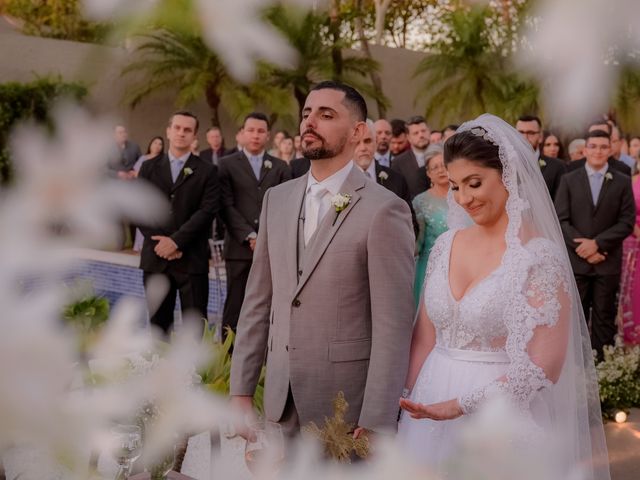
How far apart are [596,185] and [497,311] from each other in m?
4.36

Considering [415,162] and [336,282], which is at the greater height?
[415,162]

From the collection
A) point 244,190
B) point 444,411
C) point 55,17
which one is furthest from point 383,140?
point 55,17

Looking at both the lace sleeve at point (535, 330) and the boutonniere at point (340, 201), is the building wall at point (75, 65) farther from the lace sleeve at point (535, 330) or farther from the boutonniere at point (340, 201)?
the lace sleeve at point (535, 330)

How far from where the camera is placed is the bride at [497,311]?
2467 millimetres

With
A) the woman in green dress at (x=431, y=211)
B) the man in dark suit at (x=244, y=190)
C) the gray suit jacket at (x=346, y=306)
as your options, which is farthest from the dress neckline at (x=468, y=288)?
the man in dark suit at (x=244, y=190)

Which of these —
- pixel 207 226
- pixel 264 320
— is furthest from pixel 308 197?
Answer: pixel 207 226

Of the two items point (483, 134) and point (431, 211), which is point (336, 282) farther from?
point (431, 211)

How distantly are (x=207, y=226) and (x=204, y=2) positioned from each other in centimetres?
585

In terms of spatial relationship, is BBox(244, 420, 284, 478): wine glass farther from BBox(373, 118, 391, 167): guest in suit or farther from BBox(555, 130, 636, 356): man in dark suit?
BBox(373, 118, 391, 167): guest in suit

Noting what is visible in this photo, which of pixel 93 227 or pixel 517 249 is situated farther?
pixel 517 249

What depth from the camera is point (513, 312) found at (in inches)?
97.9

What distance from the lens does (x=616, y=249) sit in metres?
6.55

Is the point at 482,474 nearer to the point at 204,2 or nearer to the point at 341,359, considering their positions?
the point at 204,2

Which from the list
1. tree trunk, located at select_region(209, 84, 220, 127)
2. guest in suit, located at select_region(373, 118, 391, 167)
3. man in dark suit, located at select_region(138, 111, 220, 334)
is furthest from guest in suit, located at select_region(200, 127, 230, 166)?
man in dark suit, located at select_region(138, 111, 220, 334)
